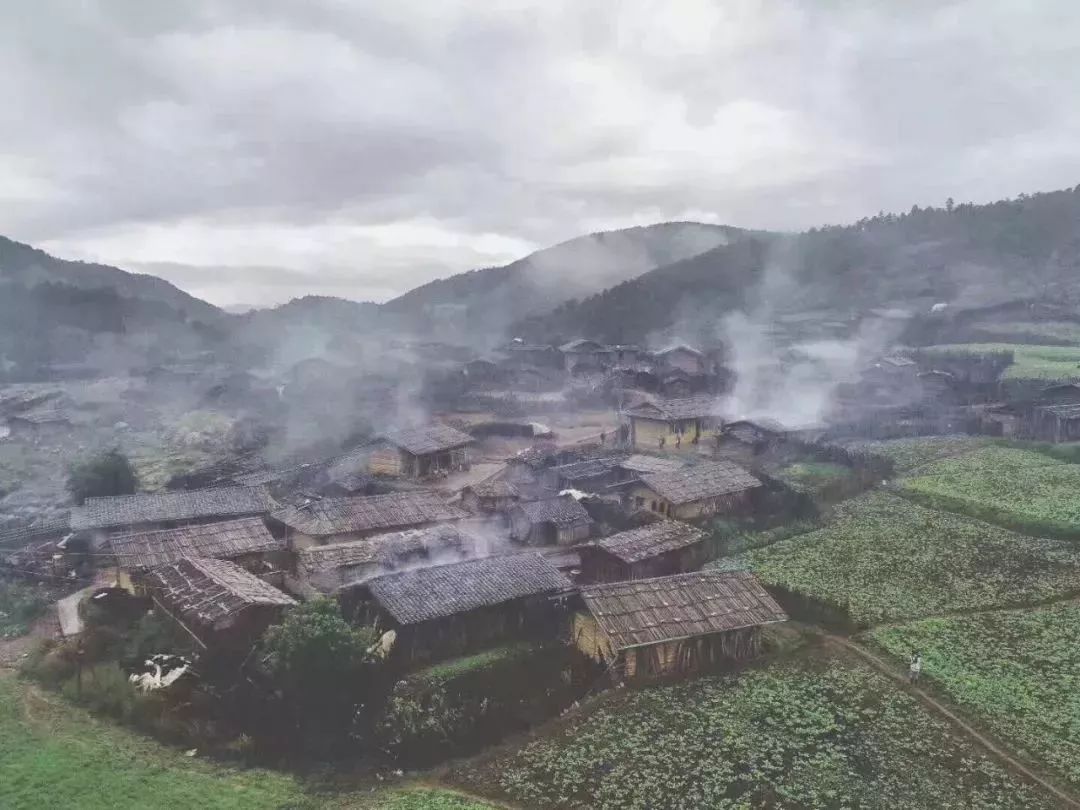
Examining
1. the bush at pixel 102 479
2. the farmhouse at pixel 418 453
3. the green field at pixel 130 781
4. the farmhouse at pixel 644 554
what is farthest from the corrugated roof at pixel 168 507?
the farmhouse at pixel 644 554

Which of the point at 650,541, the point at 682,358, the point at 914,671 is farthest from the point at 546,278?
the point at 914,671

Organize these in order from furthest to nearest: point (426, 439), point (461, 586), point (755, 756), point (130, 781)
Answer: point (426, 439), point (461, 586), point (755, 756), point (130, 781)

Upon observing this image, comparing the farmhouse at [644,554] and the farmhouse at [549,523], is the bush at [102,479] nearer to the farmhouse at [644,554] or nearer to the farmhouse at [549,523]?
the farmhouse at [549,523]

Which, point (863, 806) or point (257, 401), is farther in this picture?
point (257, 401)

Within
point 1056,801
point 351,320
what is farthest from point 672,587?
point 351,320

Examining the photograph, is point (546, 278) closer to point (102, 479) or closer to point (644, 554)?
point (102, 479)

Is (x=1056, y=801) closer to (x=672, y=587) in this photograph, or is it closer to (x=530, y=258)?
(x=672, y=587)
